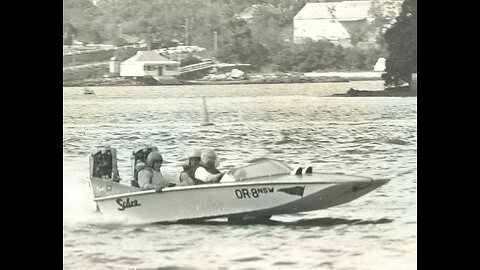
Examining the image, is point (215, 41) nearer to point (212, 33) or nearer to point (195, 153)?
point (212, 33)

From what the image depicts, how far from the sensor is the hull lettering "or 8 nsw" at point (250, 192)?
3469 mm

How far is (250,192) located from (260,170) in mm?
89

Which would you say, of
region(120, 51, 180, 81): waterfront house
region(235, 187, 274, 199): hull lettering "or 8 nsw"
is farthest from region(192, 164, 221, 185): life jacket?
region(120, 51, 180, 81): waterfront house

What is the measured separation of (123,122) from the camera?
11.7 feet

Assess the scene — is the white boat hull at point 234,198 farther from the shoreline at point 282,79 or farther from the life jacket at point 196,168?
the shoreline at point 282,79

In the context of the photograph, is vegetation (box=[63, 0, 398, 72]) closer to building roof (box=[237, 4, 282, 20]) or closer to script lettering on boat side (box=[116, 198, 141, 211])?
building roof (box=[237, 4, 282, 20])

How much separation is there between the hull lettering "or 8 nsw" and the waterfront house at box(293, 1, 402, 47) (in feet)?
1.85

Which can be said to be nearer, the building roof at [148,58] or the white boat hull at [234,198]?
the white boat hull at [234,198]

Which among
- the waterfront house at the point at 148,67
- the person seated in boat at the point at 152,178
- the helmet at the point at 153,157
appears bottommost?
the person seated in boat at the point at 152,178

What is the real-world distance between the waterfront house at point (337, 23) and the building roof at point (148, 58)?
1.58ft

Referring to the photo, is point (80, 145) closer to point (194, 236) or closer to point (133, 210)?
point (133, 210)

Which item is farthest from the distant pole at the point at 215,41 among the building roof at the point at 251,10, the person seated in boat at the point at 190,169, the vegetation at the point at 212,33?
the person seated in boat at the point at 190,169

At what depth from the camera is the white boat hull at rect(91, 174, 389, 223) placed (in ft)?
11.4
